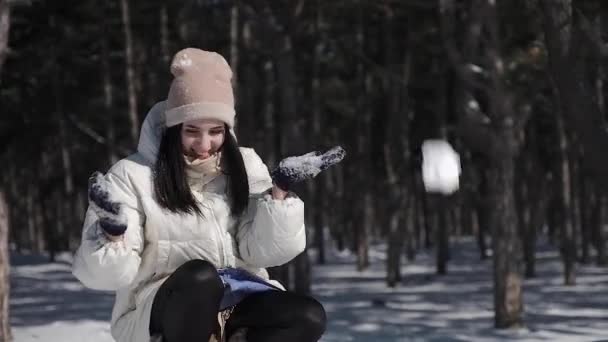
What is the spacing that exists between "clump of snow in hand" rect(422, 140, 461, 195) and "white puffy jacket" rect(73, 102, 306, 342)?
1.80 feet

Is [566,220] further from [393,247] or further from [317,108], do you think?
[317,108]

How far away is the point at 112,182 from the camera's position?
3.40m

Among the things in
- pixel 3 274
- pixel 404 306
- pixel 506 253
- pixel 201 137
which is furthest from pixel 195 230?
pixel 404 306

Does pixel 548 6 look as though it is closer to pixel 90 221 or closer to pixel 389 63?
pixel 90 221

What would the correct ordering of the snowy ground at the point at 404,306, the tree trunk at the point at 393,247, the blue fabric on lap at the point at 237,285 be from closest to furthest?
1. the blue fabric on lap at the point at 237,285
2. the snowy ground at the point at 404,306
3. the tree trunk at the point at 393,247

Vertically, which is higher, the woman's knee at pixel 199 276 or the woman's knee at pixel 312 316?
the woman's knee at pixel 199 276

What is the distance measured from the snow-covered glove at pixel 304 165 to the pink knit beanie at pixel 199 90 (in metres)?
0.41

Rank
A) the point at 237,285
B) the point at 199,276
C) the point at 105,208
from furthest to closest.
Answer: the point at 237,285 < the point at 199,276 < the point at 105,208

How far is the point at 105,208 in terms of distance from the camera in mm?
3061

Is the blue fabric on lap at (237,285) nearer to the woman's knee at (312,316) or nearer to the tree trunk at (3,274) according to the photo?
the woman's knee at (312,316)

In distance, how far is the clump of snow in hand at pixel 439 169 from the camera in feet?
12.0

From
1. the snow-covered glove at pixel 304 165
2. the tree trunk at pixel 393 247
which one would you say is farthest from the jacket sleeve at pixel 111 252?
the tree trunk at pixel 393 247

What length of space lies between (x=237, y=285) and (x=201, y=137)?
0.54 m

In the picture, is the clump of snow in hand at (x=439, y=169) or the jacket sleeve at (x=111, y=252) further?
the clump of snow in hand at (x=439, y=169)
